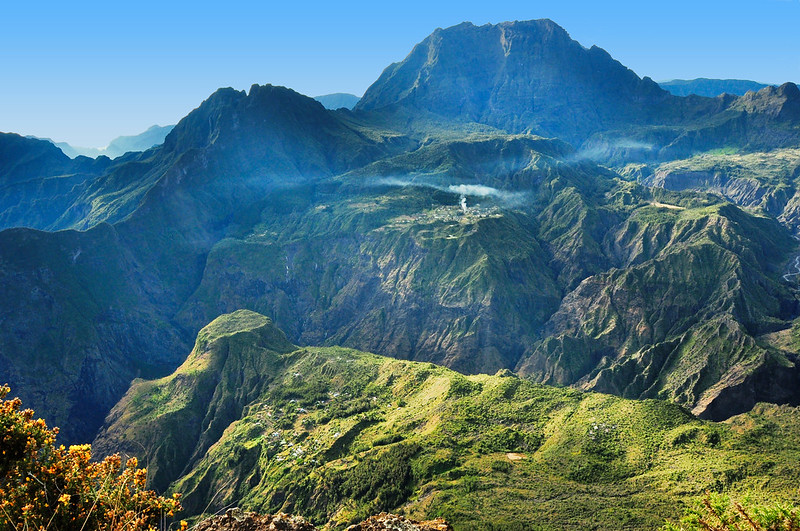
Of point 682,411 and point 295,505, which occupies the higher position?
point 682,411

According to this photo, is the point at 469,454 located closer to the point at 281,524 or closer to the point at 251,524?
the point at 281,524

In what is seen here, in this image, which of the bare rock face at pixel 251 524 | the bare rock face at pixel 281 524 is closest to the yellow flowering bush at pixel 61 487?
the bare rock face at pixel 251 524

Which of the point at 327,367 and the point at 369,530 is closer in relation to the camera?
the point at 369,530

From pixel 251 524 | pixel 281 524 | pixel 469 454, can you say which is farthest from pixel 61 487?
pixel 469 454

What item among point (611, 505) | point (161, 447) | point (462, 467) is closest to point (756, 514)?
point (611, 505)

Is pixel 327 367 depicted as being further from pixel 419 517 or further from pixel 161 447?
pixel 419 517

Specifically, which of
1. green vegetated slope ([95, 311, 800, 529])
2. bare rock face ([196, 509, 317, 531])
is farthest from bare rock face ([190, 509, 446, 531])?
green vegetated slope ([95, 311, 800, 529])
